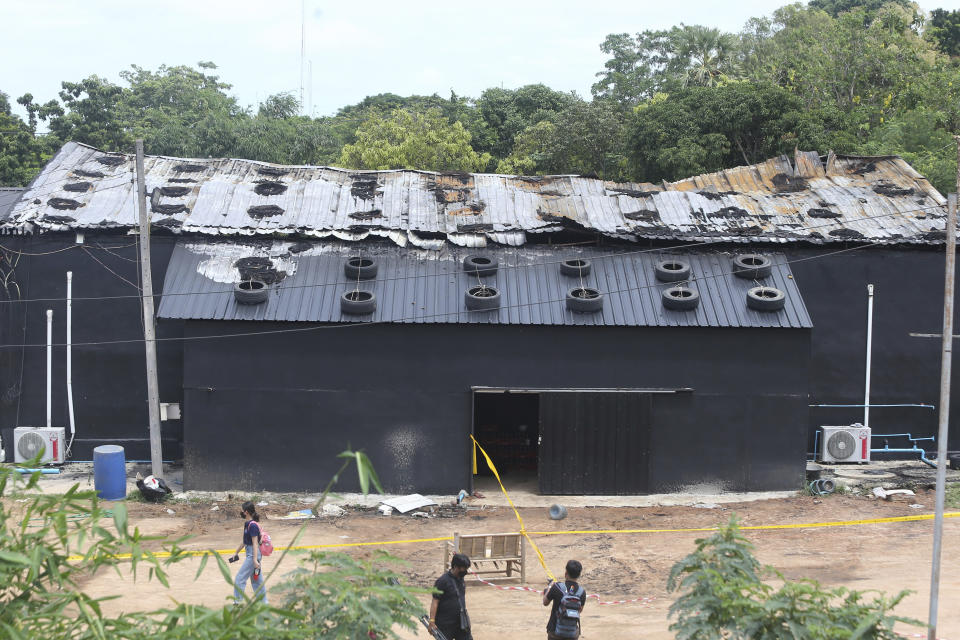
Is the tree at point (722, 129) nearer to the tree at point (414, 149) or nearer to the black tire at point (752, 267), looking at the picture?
the tree at point (414, 149)

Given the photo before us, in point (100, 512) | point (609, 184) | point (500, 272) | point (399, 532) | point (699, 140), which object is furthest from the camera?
point (699, 140)

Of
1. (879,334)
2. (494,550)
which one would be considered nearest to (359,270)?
(494,550)

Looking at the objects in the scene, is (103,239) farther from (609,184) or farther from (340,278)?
(609,184)

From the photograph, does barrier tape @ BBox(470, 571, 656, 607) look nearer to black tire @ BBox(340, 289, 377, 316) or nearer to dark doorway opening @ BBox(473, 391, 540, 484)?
dark doorway opening @ BBox(473, 391, 540, 484)

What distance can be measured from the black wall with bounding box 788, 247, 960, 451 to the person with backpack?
1359 cm

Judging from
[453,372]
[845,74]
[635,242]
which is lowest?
[453,372]

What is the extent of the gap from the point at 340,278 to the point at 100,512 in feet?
46.4

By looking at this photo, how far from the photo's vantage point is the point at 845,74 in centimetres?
4147

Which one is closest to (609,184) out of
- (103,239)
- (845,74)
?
(103,239)

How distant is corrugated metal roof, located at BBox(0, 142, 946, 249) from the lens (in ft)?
66.9

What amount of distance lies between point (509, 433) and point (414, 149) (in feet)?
66.1

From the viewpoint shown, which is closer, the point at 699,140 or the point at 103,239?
the point at 103,239

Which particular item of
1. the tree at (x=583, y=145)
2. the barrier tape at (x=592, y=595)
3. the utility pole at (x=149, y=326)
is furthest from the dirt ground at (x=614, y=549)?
the tree at (x=583, y=145)

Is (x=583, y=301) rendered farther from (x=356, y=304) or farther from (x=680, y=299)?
(x=356, y=304)
